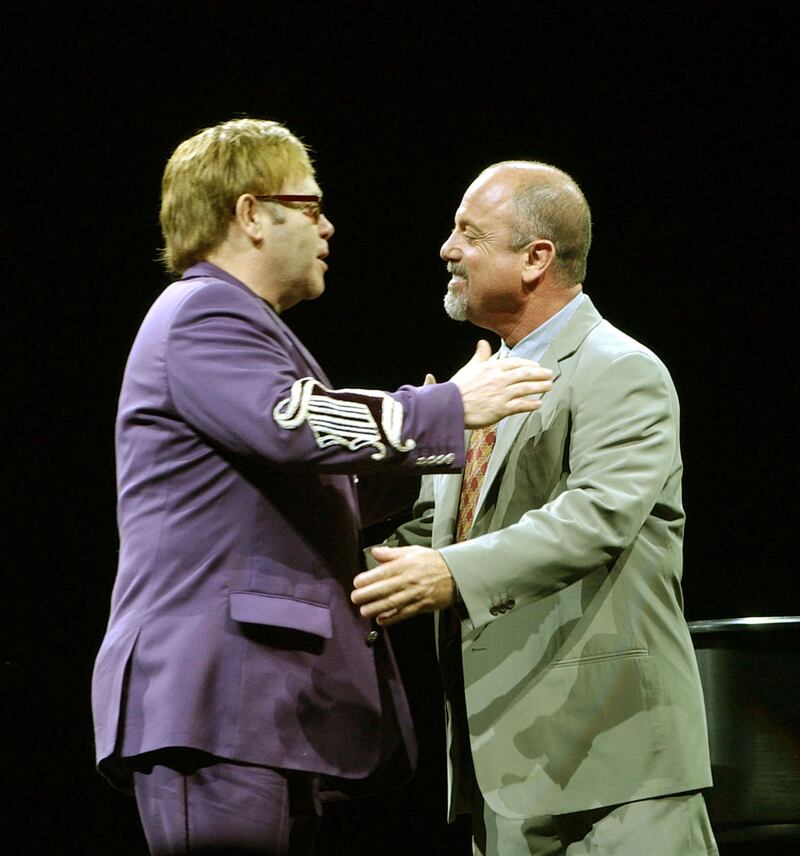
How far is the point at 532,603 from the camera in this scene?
1.96 metres

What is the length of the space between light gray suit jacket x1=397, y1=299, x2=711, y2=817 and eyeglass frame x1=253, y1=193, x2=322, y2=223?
532mm

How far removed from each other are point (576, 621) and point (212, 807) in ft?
2.35

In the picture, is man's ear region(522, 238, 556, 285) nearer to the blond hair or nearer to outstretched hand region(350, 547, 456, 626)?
the blond hair

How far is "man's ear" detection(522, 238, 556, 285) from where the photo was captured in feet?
7.66

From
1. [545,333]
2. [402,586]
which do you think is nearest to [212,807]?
[402,586]

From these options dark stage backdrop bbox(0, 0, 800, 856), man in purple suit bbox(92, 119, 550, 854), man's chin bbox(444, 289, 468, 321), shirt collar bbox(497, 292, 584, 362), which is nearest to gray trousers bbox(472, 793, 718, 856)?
man in purple suit bbox(92, 119, 550, 854)

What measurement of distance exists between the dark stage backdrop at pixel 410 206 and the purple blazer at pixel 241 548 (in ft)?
7.30

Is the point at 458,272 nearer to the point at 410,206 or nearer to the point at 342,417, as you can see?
the point at 342,417

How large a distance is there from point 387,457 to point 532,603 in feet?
1.47

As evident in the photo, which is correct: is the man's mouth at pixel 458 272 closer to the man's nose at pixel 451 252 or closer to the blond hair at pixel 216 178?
the man's nose at pixel 451 252

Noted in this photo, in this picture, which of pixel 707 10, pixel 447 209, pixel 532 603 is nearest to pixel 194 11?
pixel 447 209

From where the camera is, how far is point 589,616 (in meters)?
2.01

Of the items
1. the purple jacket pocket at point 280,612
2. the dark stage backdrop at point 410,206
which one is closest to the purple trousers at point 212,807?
the purple jacket pocket at point 280,612

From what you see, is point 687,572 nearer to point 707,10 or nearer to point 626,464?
point 707,10
